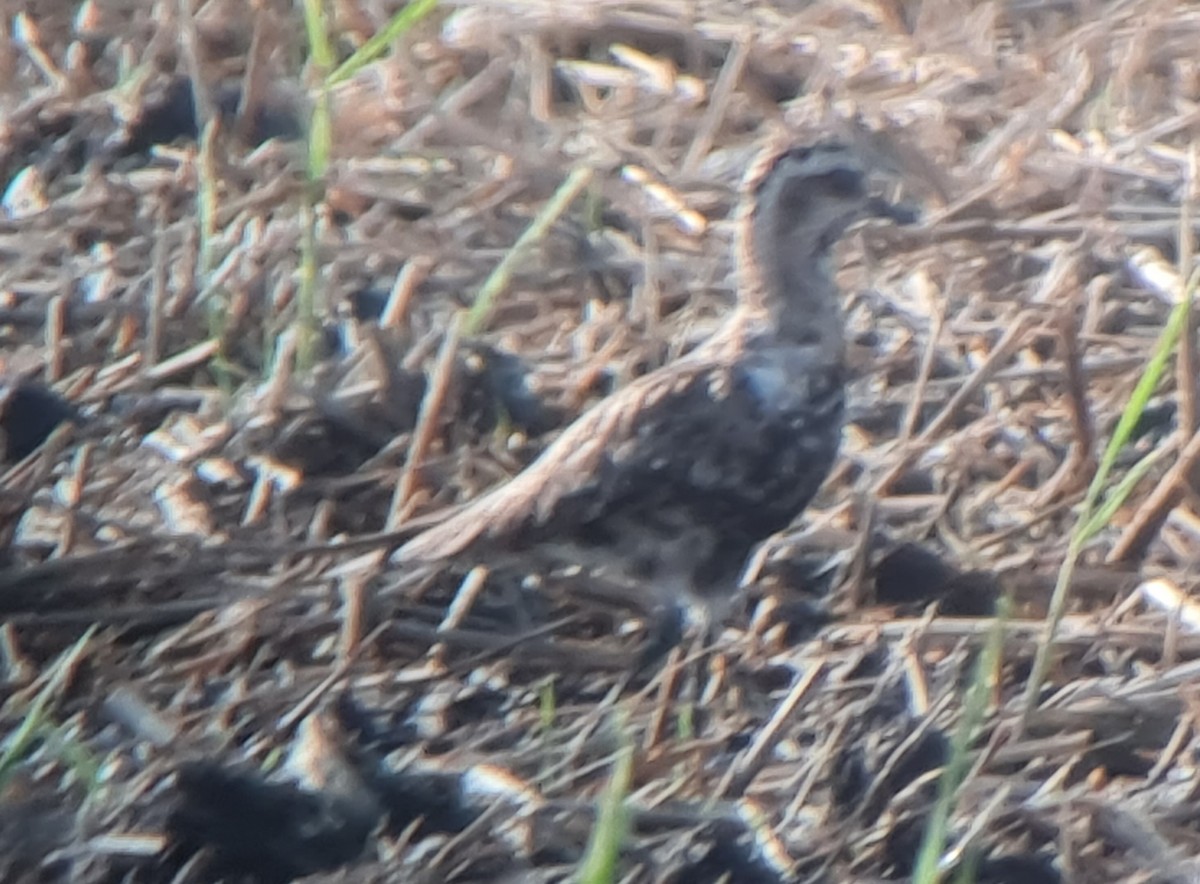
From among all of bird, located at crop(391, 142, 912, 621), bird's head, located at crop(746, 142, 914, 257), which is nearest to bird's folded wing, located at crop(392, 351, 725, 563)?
bird, located at crop(391, 142, 912, 621)

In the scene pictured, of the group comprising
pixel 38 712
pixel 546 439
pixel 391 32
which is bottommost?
pixel 546 439

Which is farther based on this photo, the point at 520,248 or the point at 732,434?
the point at 520,248

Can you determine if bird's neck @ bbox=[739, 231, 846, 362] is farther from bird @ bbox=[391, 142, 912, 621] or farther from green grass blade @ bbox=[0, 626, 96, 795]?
green grass blade @ bbox=[0, 626, 96, 795]

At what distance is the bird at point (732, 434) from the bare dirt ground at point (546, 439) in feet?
0.25

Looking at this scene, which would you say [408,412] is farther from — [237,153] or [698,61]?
[698,61]

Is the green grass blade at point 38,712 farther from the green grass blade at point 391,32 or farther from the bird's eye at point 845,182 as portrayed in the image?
the bird's eye at point 845,182

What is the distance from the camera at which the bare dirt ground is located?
7.07ft

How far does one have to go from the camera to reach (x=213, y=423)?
276 cm

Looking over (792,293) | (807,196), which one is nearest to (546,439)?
(792,293)

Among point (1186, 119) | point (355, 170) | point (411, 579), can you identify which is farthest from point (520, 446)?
point (1186, 119)

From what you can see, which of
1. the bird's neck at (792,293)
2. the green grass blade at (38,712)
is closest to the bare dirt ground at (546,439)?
the green grass blade at (38,712)

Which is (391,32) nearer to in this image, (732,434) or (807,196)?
(807,196)

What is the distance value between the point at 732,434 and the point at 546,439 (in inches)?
13.8

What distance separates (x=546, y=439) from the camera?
2799mm
